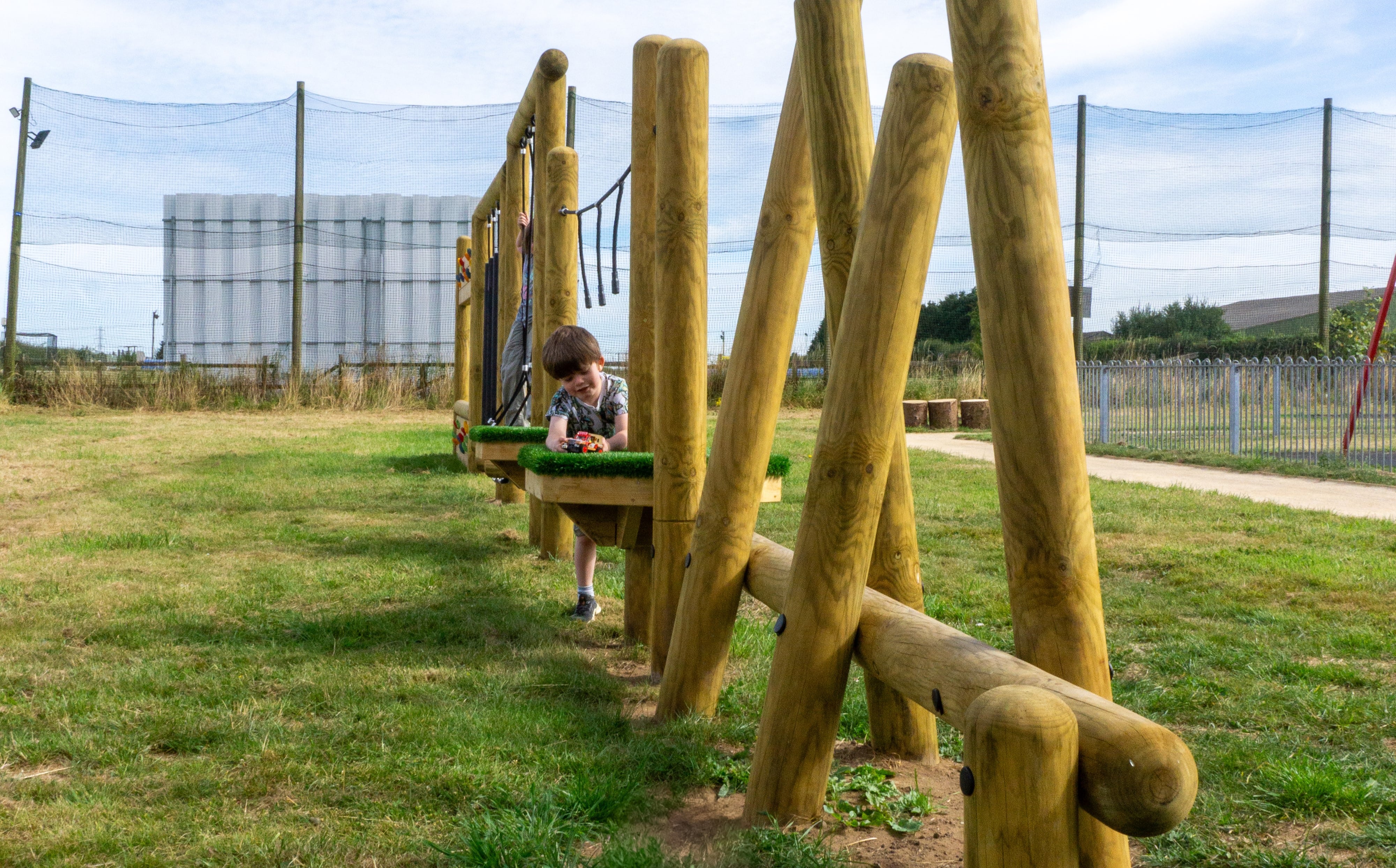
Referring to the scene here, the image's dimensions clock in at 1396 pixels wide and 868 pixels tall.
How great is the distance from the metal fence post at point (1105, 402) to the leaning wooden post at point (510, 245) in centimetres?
970

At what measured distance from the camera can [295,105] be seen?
66.6 feet

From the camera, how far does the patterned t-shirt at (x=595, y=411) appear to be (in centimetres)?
489

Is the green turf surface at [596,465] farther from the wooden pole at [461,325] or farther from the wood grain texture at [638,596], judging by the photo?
the wooden pole at [461,325]

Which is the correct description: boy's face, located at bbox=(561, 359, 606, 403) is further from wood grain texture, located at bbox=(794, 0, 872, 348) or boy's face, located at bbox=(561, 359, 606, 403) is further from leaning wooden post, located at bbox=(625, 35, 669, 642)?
wood grain texture, located at bbox=(794, 0, 872, 348)

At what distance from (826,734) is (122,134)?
21.4 meters

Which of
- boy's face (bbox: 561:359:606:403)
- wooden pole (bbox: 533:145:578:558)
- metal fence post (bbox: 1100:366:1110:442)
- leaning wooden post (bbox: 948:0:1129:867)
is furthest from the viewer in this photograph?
metal fence post (bbox: 1100:366:1110:442)

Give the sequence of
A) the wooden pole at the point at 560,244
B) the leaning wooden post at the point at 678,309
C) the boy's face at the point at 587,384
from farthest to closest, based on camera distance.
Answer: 1. the wooden pole at the point at 560,244
2. the boy's face at the point at 587,384
3. the leaning wooden post at the point at 678,309

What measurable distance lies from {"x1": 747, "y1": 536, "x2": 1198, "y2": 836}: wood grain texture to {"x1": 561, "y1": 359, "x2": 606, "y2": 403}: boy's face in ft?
7.63

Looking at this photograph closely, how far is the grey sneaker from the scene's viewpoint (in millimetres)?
4633

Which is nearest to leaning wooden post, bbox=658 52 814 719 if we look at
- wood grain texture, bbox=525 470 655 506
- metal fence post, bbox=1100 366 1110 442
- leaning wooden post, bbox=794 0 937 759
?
leaning wooden post, bbox=794 0 937 759

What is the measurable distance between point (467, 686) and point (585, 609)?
1.09 meters

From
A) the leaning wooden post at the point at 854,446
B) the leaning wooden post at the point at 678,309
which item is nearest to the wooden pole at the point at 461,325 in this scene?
the leaning wooden post at the point at 678,309

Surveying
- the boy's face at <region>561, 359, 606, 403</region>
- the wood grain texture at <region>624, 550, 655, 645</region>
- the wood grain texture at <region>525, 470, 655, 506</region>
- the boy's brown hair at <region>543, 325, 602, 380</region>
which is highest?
the boy's brown hair at <region>543, 325, 602, 380</region>

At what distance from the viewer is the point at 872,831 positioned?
2.50 metres
